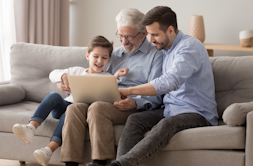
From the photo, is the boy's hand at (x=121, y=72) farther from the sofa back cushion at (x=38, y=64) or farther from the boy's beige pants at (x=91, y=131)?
the sofa back cushion at (x=38, y=64)

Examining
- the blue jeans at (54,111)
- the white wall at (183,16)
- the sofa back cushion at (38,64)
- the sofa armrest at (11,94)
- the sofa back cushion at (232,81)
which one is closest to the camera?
the blue jeans at (54,111)

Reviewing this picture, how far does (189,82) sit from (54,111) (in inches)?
36.2

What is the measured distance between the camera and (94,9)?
411 centimetres

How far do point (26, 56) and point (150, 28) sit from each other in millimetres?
1201

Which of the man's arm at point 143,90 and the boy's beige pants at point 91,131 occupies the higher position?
the man's arm at point 143,90

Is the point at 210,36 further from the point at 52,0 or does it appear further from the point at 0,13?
the point at 0,13

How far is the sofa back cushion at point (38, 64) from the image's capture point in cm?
232

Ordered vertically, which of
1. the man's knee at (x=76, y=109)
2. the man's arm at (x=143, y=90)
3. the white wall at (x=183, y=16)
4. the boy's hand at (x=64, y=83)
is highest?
the white wall at (x=183, y=16)

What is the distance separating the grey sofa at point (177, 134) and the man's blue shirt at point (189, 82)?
0.18m

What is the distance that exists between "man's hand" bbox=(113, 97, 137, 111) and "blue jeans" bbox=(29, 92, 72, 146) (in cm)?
36

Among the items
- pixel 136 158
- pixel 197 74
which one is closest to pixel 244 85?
pixel 197 74

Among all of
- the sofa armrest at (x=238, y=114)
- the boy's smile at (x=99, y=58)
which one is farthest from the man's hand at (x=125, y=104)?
the sofa armrest at (x=238, y=114)

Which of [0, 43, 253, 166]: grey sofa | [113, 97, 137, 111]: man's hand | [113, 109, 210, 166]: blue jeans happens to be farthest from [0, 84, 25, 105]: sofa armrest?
[113, 109, 210, 166]: blue jeans

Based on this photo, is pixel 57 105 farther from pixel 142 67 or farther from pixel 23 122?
pixel 142 67
